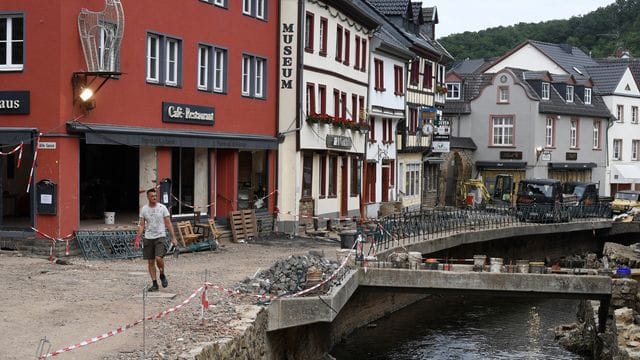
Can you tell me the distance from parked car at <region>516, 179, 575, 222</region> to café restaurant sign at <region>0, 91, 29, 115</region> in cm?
2632

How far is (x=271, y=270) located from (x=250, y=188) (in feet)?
42.6

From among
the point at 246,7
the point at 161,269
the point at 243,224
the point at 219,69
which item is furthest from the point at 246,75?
the point at 161,269

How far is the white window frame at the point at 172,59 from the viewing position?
26672 millimetres

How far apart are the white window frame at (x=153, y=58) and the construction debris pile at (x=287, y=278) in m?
8.12

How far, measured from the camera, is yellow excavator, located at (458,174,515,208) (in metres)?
57.7

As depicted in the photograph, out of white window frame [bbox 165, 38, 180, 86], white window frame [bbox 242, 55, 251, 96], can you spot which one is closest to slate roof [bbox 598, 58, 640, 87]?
white window frame [bbox 242, 55, 251, 96]

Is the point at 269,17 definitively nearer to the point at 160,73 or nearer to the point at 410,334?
the point at 160,73

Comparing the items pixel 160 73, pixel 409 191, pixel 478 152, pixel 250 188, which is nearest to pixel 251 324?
pixel 160 73

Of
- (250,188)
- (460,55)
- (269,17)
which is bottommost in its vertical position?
(250,188)

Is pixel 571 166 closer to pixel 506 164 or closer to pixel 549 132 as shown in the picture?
pixel 549 132

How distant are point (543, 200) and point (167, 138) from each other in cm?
2599

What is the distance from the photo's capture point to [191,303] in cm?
1659

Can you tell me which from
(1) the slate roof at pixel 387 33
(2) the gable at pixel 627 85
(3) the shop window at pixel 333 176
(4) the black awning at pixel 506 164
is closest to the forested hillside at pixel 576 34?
(2) the gable at pixel 627 85

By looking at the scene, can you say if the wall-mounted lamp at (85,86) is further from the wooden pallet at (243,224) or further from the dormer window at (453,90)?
the dormer window at (453,90)
